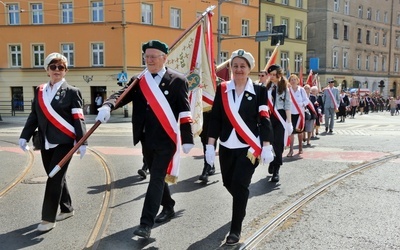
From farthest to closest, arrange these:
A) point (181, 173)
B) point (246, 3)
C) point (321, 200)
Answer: point (246, 3), point (181, 173), point (321, 200)

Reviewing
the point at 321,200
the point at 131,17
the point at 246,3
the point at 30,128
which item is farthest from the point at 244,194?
the point at 246,3

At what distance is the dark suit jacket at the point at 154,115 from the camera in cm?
433

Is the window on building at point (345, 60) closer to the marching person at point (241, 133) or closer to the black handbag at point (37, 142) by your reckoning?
the marching person at point (241, 133)

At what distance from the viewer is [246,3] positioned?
128 feet

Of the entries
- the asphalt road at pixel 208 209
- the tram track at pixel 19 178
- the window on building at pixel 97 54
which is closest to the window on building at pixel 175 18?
the window on building at pixel 97 54

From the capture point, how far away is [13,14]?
31047 mm

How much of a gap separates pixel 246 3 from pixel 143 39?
42.4 ft

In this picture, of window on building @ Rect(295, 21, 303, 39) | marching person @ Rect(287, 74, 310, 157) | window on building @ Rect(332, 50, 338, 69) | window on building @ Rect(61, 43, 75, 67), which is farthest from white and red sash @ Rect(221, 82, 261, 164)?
window on building @ Rect(332, 50, 338, 69)

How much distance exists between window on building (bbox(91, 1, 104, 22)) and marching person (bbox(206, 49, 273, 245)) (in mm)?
28038

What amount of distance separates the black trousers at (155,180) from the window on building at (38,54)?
29732 mm

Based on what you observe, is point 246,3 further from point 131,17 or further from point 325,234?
point 325,234

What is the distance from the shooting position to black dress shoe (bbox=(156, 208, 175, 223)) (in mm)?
4828

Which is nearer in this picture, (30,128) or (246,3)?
(30,128)

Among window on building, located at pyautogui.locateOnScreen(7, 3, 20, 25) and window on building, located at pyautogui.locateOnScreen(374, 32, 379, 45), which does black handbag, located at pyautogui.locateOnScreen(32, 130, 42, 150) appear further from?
window on building, located at pyautogui.locateOnScreen(374, 32, 379, 45)
